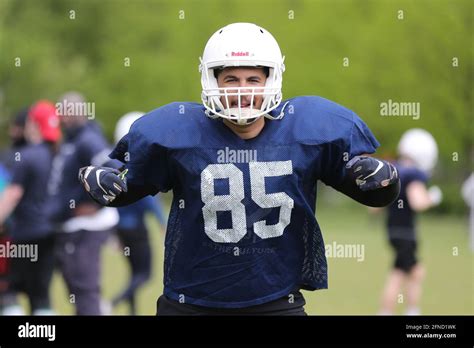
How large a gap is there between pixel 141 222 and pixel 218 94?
480cm

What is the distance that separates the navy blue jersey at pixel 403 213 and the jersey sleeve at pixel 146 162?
16.4ft

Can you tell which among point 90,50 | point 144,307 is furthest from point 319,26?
point 144,307

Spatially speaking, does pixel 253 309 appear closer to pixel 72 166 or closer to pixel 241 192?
pixel 241 192

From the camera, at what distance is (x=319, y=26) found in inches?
1180

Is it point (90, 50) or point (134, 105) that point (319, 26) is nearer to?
point (134, 105)

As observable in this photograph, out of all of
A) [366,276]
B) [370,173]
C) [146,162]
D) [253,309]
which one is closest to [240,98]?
[146,162]

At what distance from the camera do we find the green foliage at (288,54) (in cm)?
2612

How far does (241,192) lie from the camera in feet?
12.5

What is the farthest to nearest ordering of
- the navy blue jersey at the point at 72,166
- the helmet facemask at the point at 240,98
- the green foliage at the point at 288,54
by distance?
Result: the green foliage at the point at 288,54
the navy blue jersey at the point at 72,166
the helmet facemask at the point at 240,98

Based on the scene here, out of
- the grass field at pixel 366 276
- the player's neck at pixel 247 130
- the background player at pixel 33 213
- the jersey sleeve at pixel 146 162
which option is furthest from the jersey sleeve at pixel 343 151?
the grass field at pixel 366 276

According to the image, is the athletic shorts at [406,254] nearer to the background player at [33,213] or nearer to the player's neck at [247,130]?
the background player at [33,213]

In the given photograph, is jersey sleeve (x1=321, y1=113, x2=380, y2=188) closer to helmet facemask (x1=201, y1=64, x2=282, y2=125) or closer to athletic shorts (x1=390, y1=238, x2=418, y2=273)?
helmet facemask (x1=201, y1=64, x2=282, y2=125)

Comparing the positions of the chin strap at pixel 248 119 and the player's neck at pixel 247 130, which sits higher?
the chin strap at pixel 248 119

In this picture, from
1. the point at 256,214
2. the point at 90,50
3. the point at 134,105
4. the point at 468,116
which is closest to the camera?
the point at 256,214
